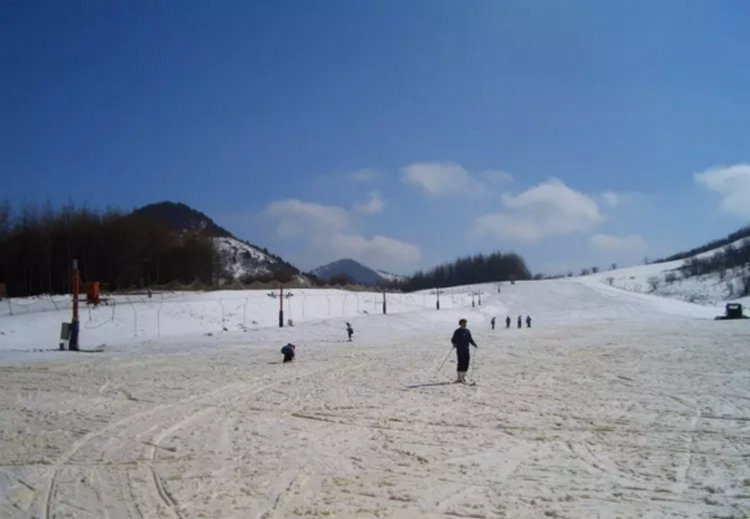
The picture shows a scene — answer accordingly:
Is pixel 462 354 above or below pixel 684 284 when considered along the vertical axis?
below

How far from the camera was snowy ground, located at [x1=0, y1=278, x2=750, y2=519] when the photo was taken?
5723 mm

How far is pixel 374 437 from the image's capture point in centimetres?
834

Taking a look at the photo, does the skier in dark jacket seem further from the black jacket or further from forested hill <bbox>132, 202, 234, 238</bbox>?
forested hill <bbox>132, 202, 234, 238</bbox>

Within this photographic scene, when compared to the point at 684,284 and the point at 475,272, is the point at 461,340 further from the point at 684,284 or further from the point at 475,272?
the point at 475,272

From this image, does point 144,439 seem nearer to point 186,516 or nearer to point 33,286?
point 186,516

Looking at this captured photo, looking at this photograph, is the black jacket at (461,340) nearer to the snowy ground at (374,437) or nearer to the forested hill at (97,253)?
the snowy ground at (374,437)

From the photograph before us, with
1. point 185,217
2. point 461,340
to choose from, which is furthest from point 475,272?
point 461,340

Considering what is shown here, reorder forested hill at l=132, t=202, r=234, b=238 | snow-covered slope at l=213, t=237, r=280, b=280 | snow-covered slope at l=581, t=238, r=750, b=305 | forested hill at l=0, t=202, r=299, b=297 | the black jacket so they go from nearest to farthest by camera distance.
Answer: the black jacket, forested hill at l=0, t=202, r=299, b=297, snow-covered slope at l=581, t=238, r=750, b=305, snow-covered slope at l=213, t=237, r=280, b=280, forested hill at l=132, t=202, r=234, b=238

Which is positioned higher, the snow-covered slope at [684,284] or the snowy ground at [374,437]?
the snow-covered slope at [684,284]

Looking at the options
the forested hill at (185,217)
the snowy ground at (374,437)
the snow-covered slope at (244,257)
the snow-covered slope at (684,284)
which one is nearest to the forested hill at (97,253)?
the snowy ground at (374,437)

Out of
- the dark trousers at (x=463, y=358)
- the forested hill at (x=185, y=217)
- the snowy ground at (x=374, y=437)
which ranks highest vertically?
the forested hill at (x=185, y=217)

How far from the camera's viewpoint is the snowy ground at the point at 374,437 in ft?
18.8

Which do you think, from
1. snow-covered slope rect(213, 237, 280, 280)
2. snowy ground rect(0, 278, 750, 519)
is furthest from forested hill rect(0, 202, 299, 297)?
snow-covered slope rect(213, 237, 280, 280)

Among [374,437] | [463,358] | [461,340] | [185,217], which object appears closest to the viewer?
[374,437]
